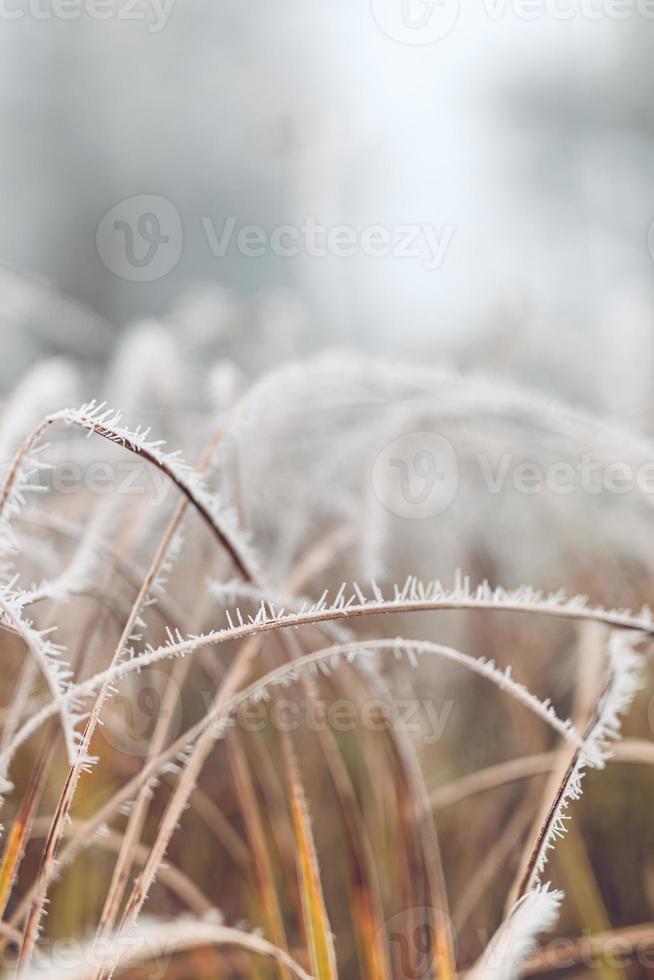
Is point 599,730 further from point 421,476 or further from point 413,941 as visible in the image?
point 421,476

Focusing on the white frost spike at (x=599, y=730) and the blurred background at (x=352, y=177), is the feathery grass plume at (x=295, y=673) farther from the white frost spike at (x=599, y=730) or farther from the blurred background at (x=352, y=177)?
the blurred background at (x=352, y=177)

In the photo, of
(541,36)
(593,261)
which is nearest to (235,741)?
(593,261)

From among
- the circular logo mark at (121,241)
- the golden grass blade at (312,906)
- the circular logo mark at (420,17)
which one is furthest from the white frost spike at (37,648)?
the circular logo mark at (121,241)

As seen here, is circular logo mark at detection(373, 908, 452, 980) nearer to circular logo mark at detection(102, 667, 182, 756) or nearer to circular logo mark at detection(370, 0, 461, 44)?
circular logo mark at detection(102, 667, 182, 756)

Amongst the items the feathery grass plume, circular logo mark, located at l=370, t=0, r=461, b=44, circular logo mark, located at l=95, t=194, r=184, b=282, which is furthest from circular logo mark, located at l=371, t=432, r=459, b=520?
circular logo mark, located at l=95, t=194, r=184, b=282

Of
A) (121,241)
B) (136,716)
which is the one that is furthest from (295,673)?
(121,241)

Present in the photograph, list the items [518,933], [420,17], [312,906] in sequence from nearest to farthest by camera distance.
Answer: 1. [518,933]
2. [312,906]
3. [420,17]
